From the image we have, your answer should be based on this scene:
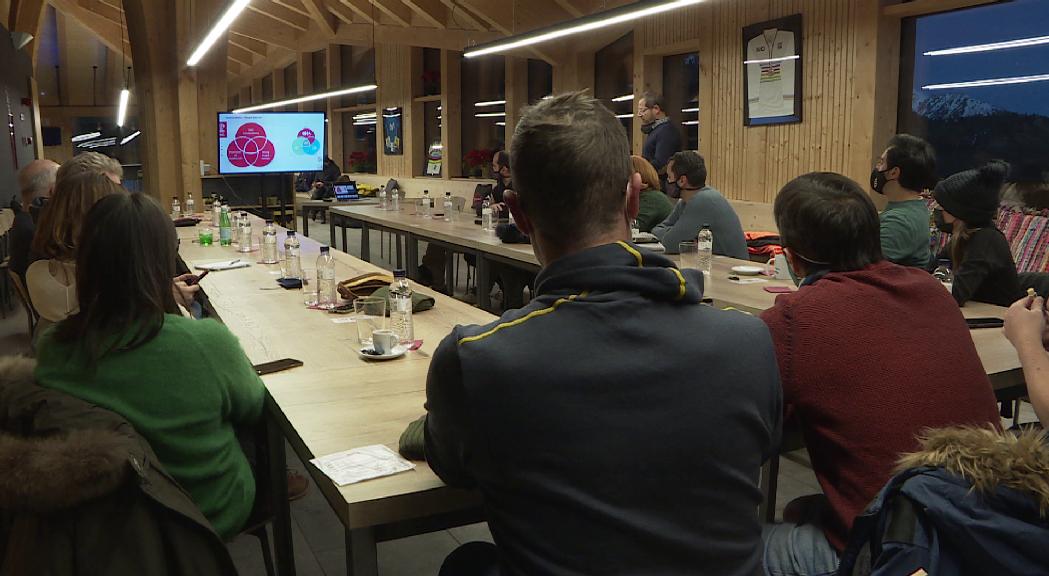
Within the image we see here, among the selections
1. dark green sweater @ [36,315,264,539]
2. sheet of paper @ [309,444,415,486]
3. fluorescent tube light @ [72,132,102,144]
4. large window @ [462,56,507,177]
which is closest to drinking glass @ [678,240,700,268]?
dark green sweater @ [36,315,264,539]

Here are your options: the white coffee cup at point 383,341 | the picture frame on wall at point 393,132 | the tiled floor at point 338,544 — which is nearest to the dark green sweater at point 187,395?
the white coffee cup at point 383,341

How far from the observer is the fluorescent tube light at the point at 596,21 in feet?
17.5

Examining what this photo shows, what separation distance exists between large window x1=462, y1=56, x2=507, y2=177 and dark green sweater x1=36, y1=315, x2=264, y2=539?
10.4m

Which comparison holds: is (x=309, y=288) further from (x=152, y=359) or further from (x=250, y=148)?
(x=250, y=148)

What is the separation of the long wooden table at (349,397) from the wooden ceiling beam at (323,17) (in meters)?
11.4

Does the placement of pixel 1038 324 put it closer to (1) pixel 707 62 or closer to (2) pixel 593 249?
(2) pixel 593 249

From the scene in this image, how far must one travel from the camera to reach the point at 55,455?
4.71 ft

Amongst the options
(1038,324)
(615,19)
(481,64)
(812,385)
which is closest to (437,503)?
(812,385)

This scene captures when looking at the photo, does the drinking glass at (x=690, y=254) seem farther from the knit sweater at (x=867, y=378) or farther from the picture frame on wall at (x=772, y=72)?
the picture frame on wall at (x=772, y=72)

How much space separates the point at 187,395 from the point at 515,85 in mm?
10397

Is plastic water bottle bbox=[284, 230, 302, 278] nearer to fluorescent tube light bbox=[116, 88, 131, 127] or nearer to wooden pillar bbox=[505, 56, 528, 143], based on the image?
wooden pillar bbox=[505, 56, 528, 143]

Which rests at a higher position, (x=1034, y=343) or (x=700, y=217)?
(x=700, y=217)

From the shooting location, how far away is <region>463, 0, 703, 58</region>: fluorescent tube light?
535cm

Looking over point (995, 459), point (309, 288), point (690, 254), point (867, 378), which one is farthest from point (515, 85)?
point (995, 459)
